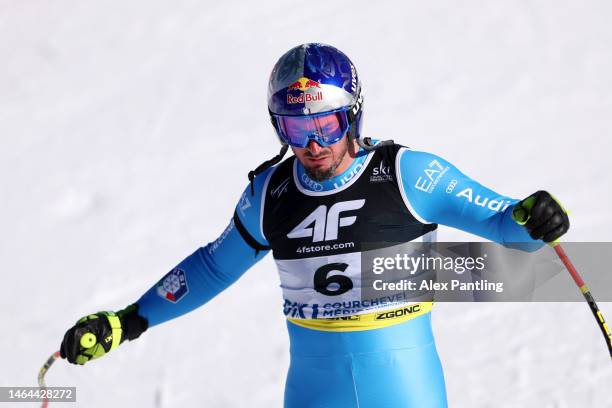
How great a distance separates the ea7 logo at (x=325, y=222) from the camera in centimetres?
368

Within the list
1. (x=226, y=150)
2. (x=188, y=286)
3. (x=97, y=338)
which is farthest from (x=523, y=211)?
(x=226, y=150)

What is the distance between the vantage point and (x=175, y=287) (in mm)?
4176

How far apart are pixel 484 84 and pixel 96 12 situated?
4.44m

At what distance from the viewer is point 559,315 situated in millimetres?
6180

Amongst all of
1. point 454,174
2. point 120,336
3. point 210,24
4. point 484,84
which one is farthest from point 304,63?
point 210,24

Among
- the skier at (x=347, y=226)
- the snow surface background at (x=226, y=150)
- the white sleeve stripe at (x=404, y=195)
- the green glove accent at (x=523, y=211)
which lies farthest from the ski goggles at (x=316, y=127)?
the snow surface background at (x=226, y=150)

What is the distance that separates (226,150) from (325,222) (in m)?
4.82

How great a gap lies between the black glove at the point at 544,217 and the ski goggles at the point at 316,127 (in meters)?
0.82

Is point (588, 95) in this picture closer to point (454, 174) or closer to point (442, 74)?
point (442, 74)

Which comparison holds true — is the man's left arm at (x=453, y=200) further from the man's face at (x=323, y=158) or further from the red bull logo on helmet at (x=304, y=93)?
the red bull logo on helmet at (x=304, y=93)

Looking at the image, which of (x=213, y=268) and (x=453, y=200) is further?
(x=213, y=268)

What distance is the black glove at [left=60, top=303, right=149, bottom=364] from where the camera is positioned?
388 centimetres

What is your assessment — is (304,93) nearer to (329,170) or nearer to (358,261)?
(329,170)

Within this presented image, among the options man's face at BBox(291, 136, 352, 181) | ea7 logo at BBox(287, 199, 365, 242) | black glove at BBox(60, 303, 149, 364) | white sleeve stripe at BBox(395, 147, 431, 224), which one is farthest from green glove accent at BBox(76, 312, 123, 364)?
white sleeve stripe at BBox(395, 147, 431, 224)
